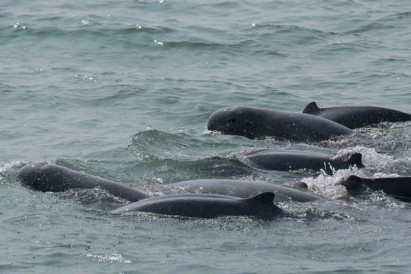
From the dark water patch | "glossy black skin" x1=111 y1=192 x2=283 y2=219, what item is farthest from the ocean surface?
"glossy black skin" x1=111 y1=192 x2=283 y2=219

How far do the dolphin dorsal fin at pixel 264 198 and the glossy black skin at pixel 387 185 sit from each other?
158cm

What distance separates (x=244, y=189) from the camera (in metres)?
12.1

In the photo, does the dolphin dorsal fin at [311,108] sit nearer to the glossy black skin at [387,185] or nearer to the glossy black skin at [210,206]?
the glossy black skin at [387,185]

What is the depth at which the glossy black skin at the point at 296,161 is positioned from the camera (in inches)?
524

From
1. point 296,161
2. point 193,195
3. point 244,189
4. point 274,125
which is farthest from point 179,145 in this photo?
point 193,195

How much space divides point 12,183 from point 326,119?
533cm

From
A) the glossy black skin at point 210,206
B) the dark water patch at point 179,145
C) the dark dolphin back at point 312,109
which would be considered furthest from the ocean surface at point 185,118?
the dark dolphin back at point 312,109

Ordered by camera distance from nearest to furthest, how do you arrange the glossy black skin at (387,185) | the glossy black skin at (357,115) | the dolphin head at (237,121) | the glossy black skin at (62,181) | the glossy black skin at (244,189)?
the glossy black skin at (244,189), the glossy black skin at (387,185), the glossy black skin at (62,181), the dolphin head at (237,121), the glossy black skin at (357,115)

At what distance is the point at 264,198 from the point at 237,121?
19.3 feet

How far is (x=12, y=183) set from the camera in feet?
43.1

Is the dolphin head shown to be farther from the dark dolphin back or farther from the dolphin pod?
the dolphin pod

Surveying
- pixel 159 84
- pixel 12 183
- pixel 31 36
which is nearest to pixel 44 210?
pixel 12 183

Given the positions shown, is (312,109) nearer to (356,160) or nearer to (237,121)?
(237,121)

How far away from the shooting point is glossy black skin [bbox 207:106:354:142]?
51.3 ft
